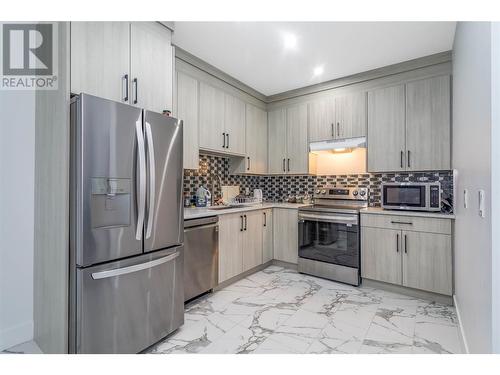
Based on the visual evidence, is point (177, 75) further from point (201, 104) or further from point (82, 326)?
point (82, 326)

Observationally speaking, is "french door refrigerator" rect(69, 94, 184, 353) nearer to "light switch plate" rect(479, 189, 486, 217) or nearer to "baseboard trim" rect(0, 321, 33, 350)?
"baseboard trim" rect(0, 321, 33, 350)

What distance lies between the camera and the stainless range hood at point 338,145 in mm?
3275

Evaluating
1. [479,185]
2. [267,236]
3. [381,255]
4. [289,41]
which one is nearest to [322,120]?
[289,41]

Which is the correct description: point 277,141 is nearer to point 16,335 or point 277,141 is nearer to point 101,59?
point 101,59

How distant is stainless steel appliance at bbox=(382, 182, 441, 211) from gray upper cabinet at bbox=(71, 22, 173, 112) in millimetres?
2487

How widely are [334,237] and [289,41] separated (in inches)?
86.1

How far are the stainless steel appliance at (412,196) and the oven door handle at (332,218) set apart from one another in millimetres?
394

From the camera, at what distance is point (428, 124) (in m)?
2.86

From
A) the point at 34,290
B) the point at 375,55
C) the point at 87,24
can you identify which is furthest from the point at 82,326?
the point at 375,55

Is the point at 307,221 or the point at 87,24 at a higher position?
the point at 87,24

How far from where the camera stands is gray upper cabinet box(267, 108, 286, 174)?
3.98m

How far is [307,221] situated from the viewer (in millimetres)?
3373
